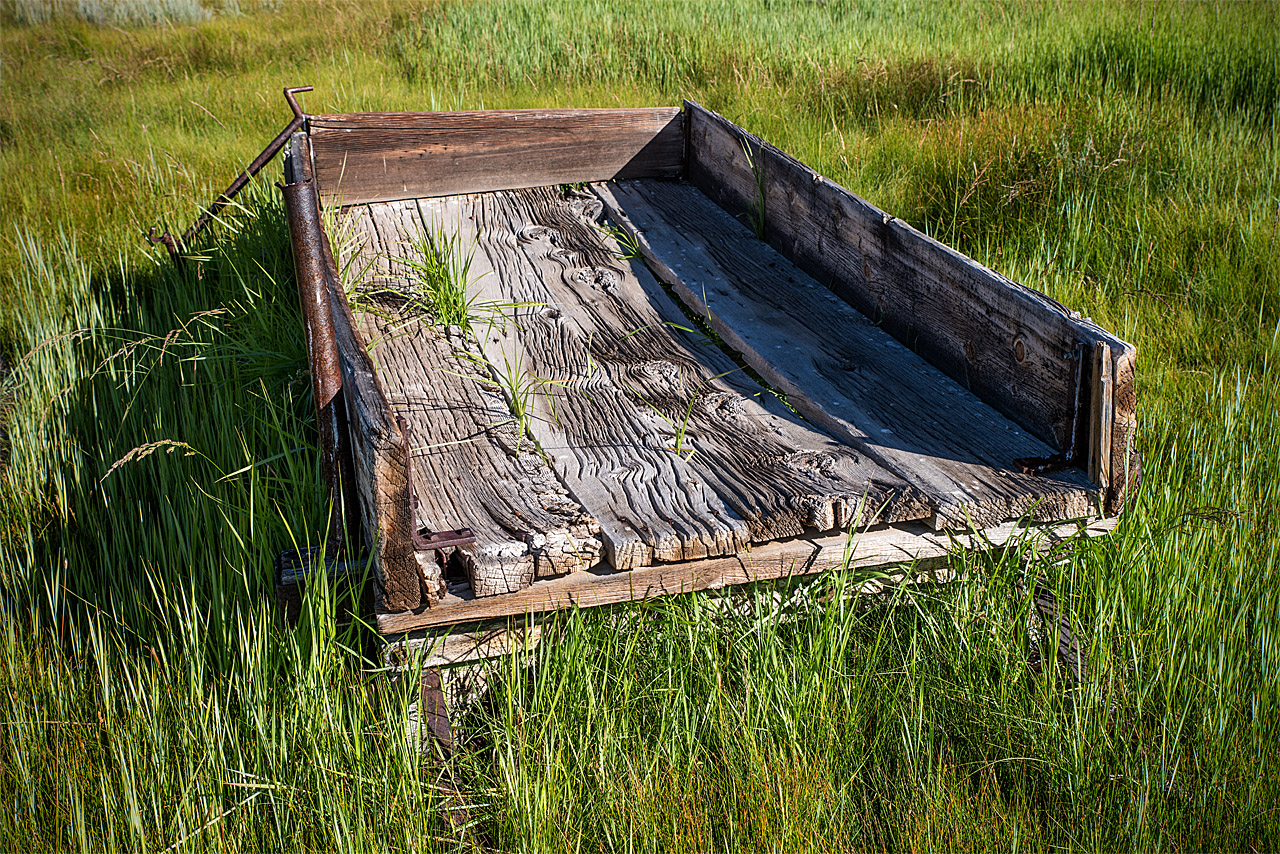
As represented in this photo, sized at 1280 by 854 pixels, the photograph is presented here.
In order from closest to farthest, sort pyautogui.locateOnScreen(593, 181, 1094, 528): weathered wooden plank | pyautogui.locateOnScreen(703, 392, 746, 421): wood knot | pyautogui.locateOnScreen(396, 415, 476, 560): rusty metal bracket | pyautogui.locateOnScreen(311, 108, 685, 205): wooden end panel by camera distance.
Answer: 1. pyautogui.locateOnScreen(396, 415, 476, 560): rusty metal bracket
2. pyautogui.locateOnScreen(593, 181, 1094, 528): weathered wooden plank
3. pyautogui.locateOnScreen(703, 392, 746, 421): wood knot
4. pyautogui.locateOnScreen(311, 108, 685, 205): wooden end panel

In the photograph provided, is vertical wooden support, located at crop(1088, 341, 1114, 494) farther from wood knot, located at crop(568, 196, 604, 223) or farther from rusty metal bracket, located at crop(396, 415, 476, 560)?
wood knot, located at crop(568, 196, 604, 223)

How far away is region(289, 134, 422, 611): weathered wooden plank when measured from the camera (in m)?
1.36

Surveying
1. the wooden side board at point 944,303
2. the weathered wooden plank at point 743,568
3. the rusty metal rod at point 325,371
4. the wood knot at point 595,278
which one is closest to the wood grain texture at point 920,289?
the wooden side board at point 944,303

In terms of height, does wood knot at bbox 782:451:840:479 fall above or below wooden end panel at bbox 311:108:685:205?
below

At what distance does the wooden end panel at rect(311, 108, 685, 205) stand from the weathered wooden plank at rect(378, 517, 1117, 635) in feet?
7.10

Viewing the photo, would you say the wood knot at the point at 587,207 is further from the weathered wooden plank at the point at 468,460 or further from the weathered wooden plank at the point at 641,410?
the weathered wooden plank at the point at 468,460

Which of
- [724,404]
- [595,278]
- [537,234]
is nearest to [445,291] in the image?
[595,278]

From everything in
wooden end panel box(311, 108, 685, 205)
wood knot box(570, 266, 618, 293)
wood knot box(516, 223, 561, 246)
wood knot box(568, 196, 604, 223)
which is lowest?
wood knot box(570, 266, 618, 293)

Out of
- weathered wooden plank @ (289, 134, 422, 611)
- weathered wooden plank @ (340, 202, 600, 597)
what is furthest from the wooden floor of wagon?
weathered wooden plank @ (289, 134, 422, 611)

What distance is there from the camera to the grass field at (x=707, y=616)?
1445 millimetres

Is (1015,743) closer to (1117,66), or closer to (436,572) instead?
(436,572)

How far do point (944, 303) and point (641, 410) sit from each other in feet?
2.75

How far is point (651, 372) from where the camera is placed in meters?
2.46

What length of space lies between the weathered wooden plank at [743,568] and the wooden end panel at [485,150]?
216 cm
